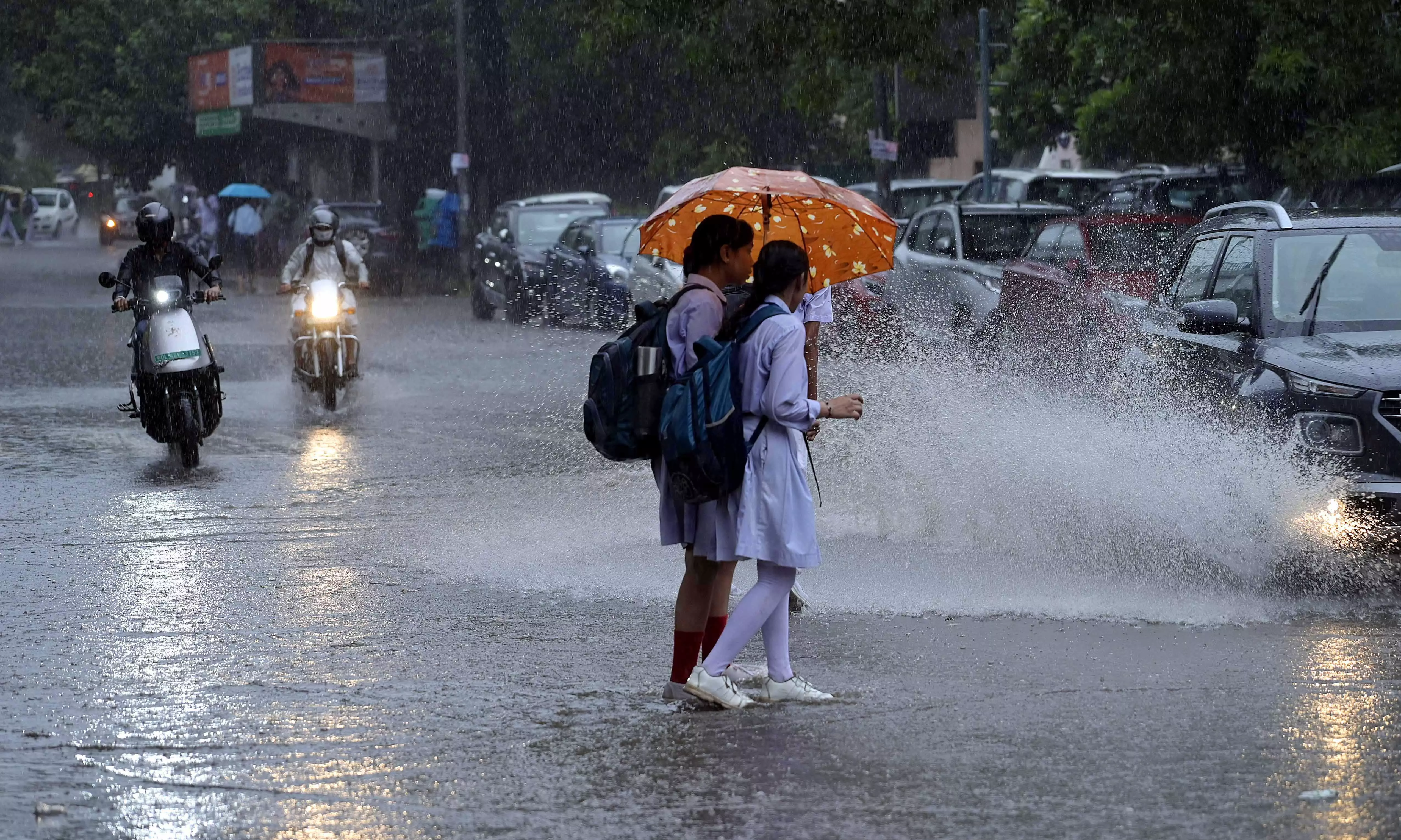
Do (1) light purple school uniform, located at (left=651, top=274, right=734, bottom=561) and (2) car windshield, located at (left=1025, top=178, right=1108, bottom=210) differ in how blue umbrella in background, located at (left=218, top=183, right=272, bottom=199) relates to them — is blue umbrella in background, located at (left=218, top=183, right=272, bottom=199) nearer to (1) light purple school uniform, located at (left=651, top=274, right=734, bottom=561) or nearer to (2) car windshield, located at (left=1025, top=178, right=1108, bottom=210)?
(2) car windshield, located at (left=1025, top=178, right=1108, bottom=210)

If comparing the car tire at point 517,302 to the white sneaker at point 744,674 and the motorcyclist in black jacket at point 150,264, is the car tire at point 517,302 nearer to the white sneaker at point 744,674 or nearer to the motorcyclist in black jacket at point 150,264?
the motorcyclist in black jacket at point 150,264

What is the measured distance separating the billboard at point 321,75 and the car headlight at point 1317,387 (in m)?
38.2

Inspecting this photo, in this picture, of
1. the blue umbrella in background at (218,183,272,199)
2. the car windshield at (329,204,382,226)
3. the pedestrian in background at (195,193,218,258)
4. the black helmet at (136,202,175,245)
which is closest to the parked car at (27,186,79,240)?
the pedestrian in background at (195,193,218,258)

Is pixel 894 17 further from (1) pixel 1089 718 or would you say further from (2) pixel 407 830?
(2) pixel 407 830

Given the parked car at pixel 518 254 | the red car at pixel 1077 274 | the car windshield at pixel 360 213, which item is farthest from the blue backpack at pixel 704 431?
the car windshield at pixel 360 213

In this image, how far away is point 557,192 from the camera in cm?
4647

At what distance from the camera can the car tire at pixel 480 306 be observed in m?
29.3

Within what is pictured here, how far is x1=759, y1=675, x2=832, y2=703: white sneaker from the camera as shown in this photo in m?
6.57

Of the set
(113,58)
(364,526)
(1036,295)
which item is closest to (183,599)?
(364,526)

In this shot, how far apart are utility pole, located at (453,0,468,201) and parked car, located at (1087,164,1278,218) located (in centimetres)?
1820

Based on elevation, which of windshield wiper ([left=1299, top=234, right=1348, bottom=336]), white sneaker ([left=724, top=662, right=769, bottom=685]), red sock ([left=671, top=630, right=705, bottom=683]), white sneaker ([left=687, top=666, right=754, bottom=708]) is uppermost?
windshield wiper ([left=1299, top=234, right=1348, bottom=336])

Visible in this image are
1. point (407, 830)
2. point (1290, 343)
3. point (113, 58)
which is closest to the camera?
point (407, 830)

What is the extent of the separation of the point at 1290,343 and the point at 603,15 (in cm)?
1816

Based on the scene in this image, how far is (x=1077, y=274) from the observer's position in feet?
52.7
